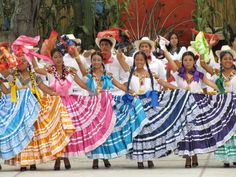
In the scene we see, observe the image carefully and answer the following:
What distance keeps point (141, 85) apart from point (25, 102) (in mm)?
1531

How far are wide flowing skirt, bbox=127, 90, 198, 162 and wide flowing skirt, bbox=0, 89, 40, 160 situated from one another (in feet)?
4.39

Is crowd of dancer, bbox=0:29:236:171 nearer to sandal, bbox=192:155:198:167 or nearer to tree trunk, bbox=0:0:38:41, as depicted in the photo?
sandal, bbox=192:155:198:167

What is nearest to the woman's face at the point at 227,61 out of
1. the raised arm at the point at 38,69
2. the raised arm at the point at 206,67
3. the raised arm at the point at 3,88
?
the raised arm at the point at 206,67

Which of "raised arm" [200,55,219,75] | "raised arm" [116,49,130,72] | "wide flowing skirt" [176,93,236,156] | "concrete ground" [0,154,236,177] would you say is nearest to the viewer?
"concrete ground" [0,154,236,177]

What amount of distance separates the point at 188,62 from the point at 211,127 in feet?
2.97

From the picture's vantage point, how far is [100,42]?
1389 cm

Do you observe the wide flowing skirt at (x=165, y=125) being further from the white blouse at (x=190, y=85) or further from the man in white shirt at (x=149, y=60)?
the man in white shirt at (x=149, y=60)

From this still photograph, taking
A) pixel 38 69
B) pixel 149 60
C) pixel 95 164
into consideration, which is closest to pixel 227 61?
pixel 149 60

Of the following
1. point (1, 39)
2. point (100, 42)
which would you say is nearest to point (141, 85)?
point (100, 42)

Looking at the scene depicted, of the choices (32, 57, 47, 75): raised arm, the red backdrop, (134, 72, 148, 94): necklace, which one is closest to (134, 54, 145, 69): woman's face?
(134, 72, 148, 94): necklace

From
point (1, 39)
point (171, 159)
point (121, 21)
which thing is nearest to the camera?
point (171, 159)

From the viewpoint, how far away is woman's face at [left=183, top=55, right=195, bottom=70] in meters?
12.7

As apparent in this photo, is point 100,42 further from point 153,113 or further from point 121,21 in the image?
point 121,21

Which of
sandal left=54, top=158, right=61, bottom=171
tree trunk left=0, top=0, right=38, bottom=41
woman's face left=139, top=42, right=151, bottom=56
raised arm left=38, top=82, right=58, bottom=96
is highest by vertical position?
tree trunk left=0, top=0, right=38, bottom=41
